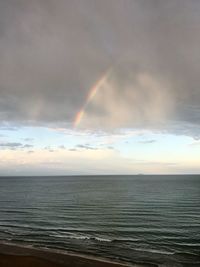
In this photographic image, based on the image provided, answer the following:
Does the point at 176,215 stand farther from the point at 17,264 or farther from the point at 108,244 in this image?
the point at 17,264

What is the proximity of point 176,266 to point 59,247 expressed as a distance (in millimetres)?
11345

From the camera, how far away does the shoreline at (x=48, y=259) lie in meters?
22.0

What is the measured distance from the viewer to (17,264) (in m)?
21.7

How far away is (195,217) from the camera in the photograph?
47062mm

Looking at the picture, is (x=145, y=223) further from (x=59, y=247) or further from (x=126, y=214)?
(x=59, y=247)

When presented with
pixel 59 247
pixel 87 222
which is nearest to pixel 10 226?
pixel 87 222

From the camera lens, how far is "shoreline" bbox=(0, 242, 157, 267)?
2197 centimetres

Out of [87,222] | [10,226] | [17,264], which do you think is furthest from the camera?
[87,222]

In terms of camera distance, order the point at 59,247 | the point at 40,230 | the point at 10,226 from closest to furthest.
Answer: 1. the point at 59,247
2. the point at 40,230
3. the point at 10,226

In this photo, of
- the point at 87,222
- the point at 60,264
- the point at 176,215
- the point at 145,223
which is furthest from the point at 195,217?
the point at 60,264

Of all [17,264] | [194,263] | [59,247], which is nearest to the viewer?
[17,264]

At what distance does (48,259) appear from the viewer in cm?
2317

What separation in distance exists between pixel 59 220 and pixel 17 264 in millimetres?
24630

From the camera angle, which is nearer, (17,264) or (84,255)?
(17,264)
